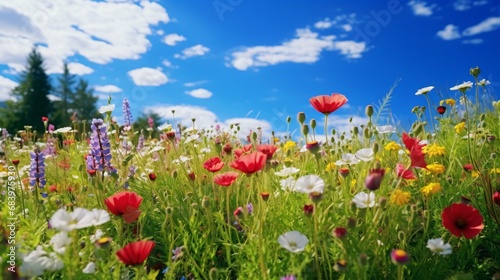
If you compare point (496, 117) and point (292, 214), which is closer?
point (292, 214)

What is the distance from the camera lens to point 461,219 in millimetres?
1568

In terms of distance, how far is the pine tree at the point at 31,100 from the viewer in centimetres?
2514

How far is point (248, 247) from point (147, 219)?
846 millimetres

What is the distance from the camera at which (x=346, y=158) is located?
1898 millimetres

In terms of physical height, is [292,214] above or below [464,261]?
above

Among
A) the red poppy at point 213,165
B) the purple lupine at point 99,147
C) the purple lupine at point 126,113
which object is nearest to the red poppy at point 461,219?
the red poppy at point 213,165

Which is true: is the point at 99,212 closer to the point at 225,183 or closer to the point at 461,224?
the point at 225,183

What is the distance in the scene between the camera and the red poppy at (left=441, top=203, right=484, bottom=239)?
155cm

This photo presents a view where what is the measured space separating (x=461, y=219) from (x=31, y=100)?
27.9 metres

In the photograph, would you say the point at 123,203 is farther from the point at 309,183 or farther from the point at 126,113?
the point at 126,113

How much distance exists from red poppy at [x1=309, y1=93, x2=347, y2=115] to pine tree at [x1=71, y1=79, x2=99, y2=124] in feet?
103

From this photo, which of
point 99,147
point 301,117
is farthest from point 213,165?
point 99,147

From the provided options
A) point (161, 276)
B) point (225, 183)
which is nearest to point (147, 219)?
point (161, 276)

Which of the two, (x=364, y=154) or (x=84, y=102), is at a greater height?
(x=84, y=102)
